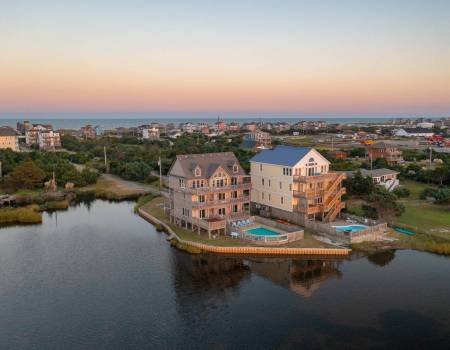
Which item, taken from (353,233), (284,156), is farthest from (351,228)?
(284,156)

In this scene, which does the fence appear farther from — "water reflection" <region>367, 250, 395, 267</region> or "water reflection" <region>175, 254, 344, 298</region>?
"water reflection" <region>175, 254, 344, 298</region>

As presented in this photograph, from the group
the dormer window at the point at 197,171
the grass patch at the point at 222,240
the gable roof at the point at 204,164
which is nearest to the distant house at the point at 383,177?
the gable roof at the point at 204,164

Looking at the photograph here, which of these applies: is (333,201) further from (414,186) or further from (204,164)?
(414,186)

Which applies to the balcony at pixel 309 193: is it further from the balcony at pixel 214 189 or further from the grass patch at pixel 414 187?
the grass patch at pixel 414 187

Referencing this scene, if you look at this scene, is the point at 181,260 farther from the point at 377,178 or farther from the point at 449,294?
the point at 377,178

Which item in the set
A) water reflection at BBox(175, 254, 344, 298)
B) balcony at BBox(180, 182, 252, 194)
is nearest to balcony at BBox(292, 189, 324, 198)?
balcony at BBox(180, 182, 252, 194)
